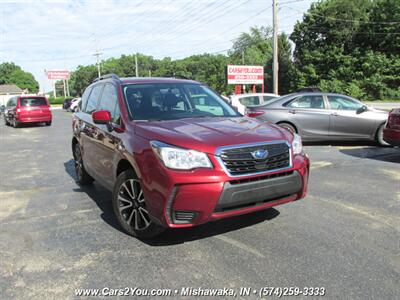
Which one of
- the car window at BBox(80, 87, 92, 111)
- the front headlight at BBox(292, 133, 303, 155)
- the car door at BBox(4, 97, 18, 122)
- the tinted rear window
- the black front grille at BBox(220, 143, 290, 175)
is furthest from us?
the car door at BBox(4, 97, 18, 122)

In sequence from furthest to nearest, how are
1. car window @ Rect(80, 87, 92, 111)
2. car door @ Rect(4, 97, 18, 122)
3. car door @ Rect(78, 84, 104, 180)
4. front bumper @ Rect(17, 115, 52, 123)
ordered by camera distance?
car door @ Rect(4, 97, 18, 122), front bumper @ Rect(17, 115, 52, 123), car window @ Rect(80, 87, 92, 111), car door @ Rect(78, 84, 104, 180)

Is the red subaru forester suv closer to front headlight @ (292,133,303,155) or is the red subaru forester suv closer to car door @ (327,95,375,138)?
front headlight @ (292,133,303,155)

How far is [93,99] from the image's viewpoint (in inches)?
231

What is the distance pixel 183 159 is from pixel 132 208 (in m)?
0.99

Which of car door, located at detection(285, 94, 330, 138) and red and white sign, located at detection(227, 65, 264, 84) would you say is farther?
red and white sign, located at detection(227, 65, 264, 84)

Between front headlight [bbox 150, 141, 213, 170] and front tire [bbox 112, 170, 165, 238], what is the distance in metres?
→ 0.55

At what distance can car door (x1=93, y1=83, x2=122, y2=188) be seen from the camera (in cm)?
442

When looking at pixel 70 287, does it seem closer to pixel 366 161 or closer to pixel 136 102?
pixel 136 102

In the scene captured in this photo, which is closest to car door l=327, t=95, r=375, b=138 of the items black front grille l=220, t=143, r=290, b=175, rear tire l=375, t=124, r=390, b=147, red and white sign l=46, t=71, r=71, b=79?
rear tire l=375, t=124, r=390, b=147

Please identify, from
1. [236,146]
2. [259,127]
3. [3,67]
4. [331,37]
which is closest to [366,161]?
[259,127]

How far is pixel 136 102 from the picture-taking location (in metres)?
4.59

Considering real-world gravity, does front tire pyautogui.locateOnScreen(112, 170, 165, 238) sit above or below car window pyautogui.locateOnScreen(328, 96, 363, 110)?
below

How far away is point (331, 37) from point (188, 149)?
46.3m

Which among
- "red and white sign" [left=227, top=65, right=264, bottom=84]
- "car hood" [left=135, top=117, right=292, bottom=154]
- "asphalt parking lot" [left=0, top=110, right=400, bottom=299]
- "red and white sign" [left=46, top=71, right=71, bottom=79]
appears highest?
"red and white sign" [left=46, top=71, right=71, bottom=79]
